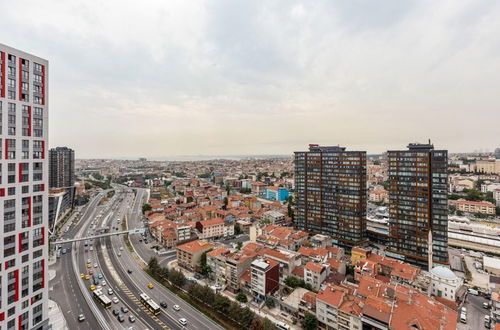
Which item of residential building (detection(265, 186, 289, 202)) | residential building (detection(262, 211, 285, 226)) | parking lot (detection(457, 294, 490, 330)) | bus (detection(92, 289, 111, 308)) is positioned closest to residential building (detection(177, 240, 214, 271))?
bus (detection(92, 289, 111, 308))

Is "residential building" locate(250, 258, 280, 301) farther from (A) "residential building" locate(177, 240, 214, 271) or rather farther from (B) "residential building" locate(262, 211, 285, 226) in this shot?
(B) "residential building" locate(262, 211, 285, 226)

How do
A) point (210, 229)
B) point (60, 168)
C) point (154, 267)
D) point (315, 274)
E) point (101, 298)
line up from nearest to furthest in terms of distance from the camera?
point (101, 298) → point (315, 274) → point (154, 267) → point (210, 229) → point (60, 168)

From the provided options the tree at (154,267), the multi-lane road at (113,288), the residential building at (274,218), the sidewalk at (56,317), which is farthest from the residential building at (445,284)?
the sidewalk at (56,317)

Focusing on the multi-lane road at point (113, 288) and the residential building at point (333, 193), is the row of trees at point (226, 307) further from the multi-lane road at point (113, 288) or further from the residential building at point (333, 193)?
the residential building at point (333, 193)

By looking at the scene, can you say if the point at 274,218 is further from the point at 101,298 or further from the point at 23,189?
the point at 23,189

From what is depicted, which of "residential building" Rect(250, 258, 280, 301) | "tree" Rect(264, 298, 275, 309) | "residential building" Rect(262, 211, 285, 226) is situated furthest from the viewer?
"residential building" Rect(262, 211, 285, 226)

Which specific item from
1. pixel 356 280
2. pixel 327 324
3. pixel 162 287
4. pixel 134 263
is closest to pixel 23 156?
pixel 162 287

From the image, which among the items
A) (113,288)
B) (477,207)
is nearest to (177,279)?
(113,288)
